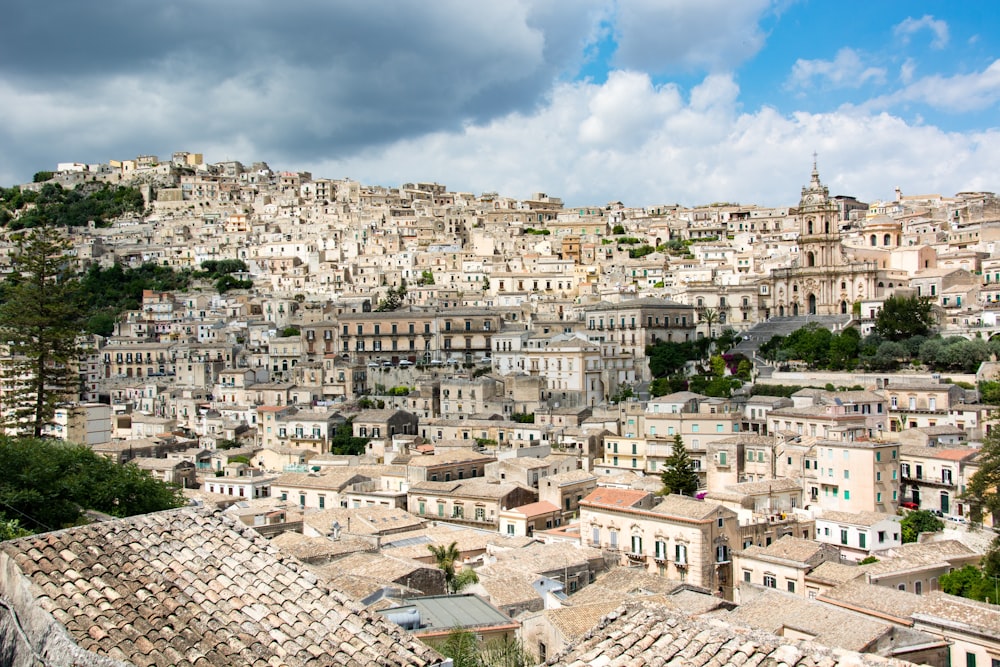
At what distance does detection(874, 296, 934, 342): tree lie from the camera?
1800 inches

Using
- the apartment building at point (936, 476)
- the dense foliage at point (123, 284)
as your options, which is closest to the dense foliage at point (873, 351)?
the apartment building at point (936, 476)

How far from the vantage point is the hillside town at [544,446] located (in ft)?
22.7

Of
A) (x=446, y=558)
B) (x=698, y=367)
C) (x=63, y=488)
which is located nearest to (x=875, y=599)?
(x=446, y=558)

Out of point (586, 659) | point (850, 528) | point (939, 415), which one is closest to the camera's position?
point (586, 659)

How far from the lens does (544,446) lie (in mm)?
38438

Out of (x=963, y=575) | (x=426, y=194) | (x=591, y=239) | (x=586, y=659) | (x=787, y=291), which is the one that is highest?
(x=426, y=194)

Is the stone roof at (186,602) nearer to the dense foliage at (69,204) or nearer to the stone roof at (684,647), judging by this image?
the stone roof at (684,647)

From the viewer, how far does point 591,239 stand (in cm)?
8631

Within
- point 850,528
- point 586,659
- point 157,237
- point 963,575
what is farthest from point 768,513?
point 157,237

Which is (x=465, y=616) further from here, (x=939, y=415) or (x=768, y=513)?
(x=939, y=415)

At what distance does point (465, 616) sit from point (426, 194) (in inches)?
4099

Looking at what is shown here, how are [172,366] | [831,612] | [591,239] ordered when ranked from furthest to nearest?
[591,239], [172,366], [831,612]

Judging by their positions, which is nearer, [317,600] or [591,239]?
[317,600]

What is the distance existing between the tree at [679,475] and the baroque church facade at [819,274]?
26569 mm
